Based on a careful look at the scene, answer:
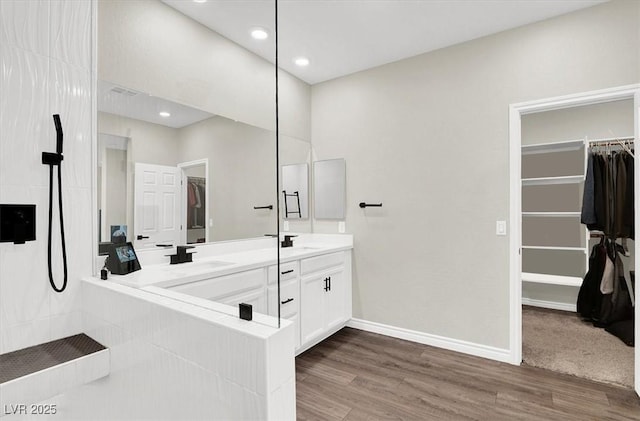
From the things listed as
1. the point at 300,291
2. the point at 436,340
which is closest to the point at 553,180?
the point at 436,340

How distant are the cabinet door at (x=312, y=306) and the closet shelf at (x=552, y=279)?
98.8 inches

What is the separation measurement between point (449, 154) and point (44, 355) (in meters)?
2.89

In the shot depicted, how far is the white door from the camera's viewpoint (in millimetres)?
1749

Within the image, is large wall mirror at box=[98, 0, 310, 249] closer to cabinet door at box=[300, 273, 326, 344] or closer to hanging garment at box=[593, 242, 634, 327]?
cabinet door at box=[300, 273, 326, 344]

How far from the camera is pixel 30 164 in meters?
1.31

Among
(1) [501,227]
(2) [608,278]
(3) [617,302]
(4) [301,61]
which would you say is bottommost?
(3) [617,302]

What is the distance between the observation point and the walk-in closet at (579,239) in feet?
9.23

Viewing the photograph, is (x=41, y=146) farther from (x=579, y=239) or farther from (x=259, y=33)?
(x=579, y=239)

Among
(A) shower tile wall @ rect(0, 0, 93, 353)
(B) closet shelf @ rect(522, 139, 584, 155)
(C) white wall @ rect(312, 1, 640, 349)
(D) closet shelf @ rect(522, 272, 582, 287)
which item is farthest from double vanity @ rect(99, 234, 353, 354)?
(B) closet shelf @ rect(522, 139, 584, 155)

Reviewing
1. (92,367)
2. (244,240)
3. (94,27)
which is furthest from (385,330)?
(94,27)

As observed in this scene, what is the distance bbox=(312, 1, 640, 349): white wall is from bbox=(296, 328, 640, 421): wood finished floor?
1.16 ft

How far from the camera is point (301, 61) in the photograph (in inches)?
122

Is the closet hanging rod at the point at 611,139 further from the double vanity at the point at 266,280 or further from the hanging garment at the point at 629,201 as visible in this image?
the double vanity at the point at 266,280

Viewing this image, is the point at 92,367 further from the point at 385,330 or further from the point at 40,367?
the point at 385,330
